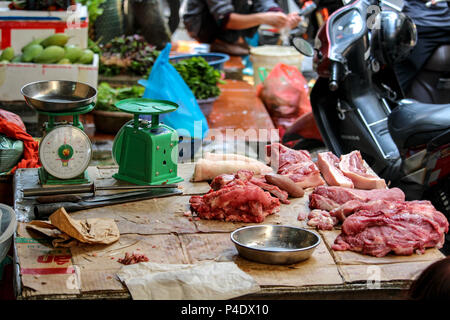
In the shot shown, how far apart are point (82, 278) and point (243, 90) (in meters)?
4.73

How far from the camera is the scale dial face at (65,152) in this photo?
117 inches

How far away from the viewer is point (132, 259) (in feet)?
7.89

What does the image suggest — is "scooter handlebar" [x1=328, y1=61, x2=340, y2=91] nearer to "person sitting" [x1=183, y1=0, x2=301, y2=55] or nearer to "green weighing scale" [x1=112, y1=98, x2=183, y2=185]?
"green weighing scale" [x1=112, y1=98, x2=183, y2=185]

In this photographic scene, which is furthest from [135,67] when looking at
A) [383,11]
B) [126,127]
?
[126,127]

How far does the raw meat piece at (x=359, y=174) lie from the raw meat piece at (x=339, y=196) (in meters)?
0.18

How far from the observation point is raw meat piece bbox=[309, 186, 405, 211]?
2961 mm

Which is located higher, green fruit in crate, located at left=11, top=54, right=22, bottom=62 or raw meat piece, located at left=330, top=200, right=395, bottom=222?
raw meat piece, located at left=330, top=200, right=395, bottom=222

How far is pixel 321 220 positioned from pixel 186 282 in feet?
2.80

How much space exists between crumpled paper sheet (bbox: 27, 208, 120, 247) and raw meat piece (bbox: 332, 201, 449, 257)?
3.19 ft

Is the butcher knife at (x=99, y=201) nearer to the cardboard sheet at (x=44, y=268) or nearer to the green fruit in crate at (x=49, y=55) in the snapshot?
the cardboard sheet at (x=44, y=268)

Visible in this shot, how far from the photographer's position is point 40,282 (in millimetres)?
2217

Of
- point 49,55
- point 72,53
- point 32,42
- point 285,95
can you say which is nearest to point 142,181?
point 49,55

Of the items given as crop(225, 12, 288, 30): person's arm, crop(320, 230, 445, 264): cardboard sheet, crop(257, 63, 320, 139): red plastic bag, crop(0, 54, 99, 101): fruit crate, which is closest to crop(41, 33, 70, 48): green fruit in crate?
crop(0, 54, 99, 101): fruit crate

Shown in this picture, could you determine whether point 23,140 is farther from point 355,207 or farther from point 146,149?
point 355,207
